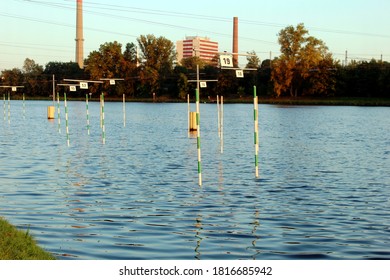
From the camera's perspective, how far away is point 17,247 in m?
11.9

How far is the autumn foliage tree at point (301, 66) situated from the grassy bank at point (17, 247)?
469 ft

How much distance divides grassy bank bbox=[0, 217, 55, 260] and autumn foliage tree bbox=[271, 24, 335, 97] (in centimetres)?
14293

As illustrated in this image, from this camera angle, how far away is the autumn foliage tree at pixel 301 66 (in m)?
154

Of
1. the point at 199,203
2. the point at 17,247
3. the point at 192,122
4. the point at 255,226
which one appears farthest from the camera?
the point at 192,122

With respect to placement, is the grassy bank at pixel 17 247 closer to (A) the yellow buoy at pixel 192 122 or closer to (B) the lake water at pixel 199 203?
(B) the lake water at pixel 199 203

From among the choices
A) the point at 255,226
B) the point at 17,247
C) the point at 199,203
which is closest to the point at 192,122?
the point at 199,203

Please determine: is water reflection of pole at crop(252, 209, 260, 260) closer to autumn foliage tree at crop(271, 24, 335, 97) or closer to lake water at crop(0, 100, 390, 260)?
lake water at crop(0, 100, 390, 260)

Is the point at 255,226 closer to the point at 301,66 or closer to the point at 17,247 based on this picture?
the point at 17,247

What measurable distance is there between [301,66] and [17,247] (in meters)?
148

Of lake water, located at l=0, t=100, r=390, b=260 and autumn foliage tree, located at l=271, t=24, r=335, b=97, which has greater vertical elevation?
autumn foliage tree, located at l=271, t=24, r=335, b=97

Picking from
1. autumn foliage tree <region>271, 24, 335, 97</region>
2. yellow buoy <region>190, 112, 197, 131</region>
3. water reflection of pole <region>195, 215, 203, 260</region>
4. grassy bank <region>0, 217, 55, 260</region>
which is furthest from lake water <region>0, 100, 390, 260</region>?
autumn foliage tree <region>271, 24, 335, 97</region>

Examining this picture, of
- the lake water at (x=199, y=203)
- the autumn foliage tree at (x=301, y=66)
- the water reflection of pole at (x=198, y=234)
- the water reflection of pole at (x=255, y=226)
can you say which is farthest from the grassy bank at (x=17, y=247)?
the autumn foliage tree at (x=301, y=66)

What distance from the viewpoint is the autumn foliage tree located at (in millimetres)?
154375

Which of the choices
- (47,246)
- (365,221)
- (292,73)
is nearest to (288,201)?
(365,221)
